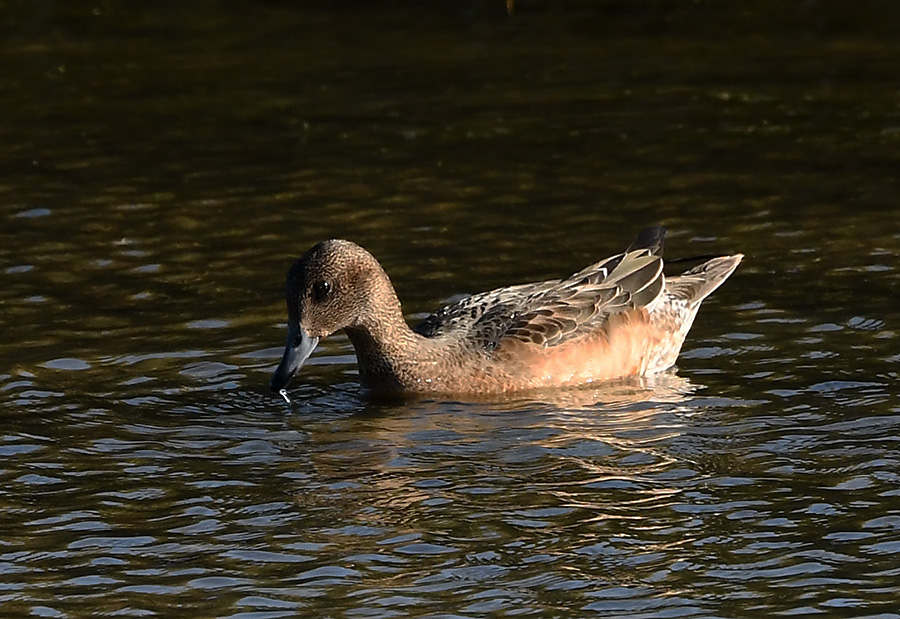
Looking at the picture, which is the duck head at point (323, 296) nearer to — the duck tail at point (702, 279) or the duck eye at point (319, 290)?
the duck eye at point (319, 290)

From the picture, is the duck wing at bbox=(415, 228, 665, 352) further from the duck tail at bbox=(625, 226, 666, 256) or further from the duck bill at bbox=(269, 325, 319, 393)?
the duck bill at bbox=(269, 325, 319, 393)

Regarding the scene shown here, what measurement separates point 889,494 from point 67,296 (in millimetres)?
5801

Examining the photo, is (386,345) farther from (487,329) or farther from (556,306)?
(556,306)

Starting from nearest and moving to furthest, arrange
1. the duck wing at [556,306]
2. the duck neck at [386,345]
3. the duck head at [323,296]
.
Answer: the duck head at [323,296], the duck neck at [386,345], the duck wing at [556,306]

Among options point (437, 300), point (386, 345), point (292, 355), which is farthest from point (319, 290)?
point (437, 300)

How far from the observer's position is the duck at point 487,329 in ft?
32.2

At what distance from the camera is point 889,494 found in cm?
805

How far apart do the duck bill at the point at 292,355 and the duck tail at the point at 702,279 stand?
8.15ft

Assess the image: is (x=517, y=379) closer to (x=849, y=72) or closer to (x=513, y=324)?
(x=513, y=324)

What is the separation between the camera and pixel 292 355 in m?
9.63

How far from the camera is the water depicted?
747 centimetres

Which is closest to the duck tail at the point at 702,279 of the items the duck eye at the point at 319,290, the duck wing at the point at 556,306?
the duck wing at the point at 556,306

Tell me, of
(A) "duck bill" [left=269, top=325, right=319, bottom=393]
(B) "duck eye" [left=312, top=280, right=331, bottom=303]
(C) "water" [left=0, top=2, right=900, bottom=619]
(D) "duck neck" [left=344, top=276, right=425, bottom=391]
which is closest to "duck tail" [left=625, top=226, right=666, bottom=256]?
(C) "water" [left=0, top=2, right=900, bottom=619]

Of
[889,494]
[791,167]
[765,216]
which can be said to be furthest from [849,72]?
[889,494]
